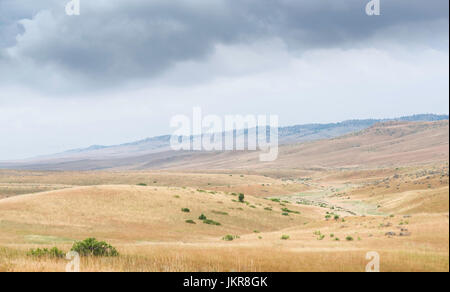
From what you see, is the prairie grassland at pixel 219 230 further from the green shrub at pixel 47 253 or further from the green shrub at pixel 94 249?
the green shrub at pixel 94 249

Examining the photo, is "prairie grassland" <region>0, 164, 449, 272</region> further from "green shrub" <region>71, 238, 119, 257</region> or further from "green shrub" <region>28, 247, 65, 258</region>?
"green shrub" <region>71, 238, 119, 257</region>

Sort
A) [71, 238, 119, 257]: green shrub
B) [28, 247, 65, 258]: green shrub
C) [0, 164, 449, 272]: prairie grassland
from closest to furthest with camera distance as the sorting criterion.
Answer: [0, 164, 449, 272]: prairie grassland < [28, 247, 65, 258]: green shrub < [71, 238, 119, 257]: green shrub

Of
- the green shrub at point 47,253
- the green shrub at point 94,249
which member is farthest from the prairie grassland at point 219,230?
the green shrub at point 94,249

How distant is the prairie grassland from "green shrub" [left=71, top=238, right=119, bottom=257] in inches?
29.0

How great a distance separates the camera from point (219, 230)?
3531 cm

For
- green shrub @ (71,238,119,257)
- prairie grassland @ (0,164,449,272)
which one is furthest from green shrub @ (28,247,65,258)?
green shrub @ (71,238,119,257)

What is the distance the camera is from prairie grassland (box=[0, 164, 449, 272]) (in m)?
11.8

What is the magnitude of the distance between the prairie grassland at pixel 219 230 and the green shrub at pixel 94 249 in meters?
0.74

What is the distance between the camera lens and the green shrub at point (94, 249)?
14242 mm
